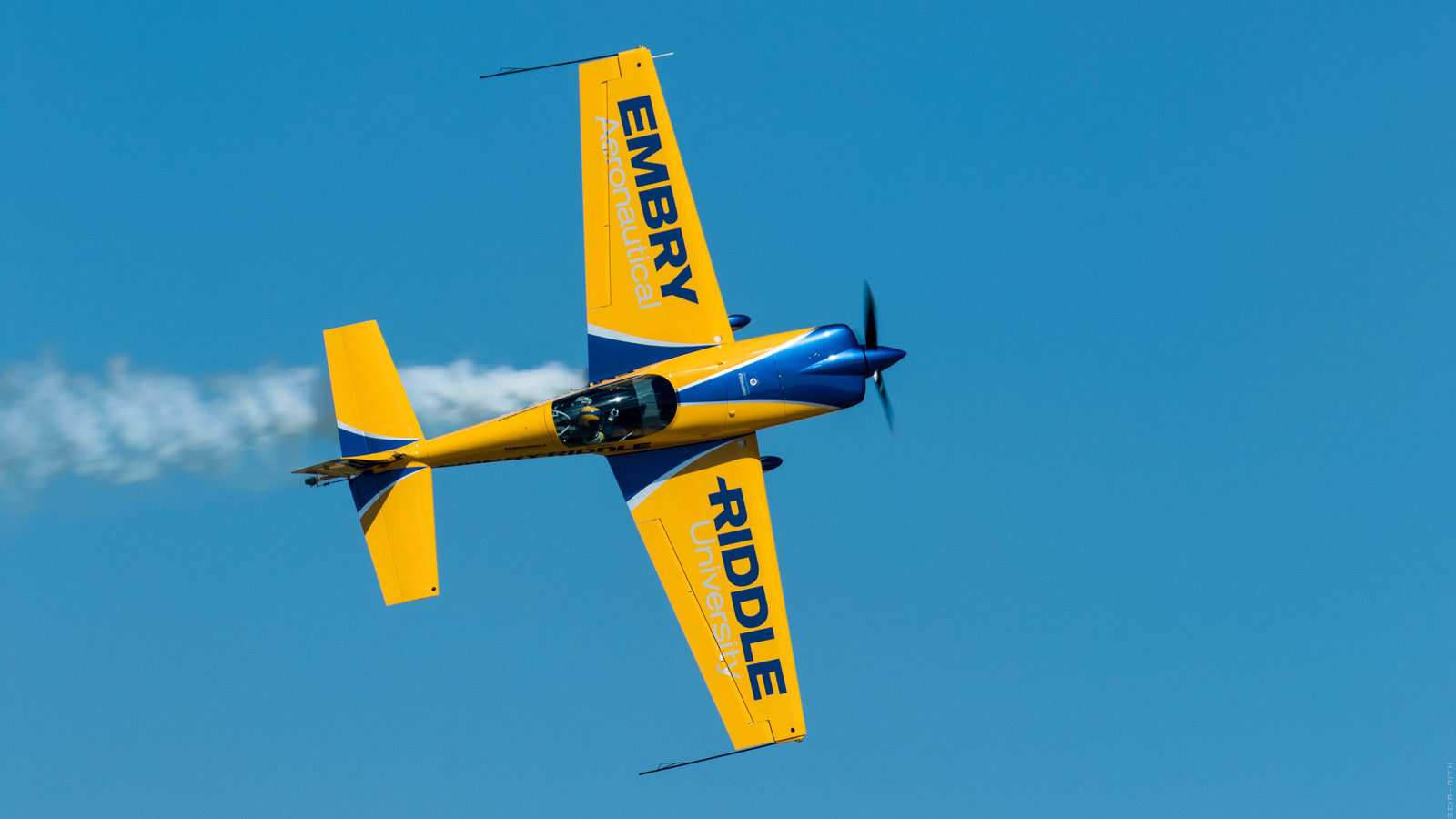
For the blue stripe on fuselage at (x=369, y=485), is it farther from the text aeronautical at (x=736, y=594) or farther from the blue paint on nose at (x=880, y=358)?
the blue paint on nose at (x=880, y=358)

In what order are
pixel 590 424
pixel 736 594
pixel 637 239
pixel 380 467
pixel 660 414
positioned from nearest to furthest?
pixel 380 467 → pixel 590 424 → pixel 660 414 → pixel 736 594 → pixel 637 239

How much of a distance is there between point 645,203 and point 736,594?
6.42 m

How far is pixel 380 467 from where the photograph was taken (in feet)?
71.0

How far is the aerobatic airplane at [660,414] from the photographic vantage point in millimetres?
21703

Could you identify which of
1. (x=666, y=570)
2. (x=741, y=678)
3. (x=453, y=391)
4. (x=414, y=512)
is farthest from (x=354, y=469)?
(x=741, y=678)

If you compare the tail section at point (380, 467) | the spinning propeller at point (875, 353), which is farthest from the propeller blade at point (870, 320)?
the tail section at point (380, 467)

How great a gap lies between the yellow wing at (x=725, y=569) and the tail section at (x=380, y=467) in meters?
3.20

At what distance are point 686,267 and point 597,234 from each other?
4.94 ft

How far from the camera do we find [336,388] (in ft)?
71.2

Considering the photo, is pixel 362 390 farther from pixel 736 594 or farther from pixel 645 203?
pixel 736 594

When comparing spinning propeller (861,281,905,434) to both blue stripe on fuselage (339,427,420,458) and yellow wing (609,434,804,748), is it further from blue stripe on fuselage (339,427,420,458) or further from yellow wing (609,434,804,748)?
blue stripe on fuselage (339,427,420,458)

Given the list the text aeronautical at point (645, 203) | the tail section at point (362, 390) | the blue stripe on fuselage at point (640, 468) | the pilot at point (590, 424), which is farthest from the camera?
the text aeronautical at point (645, 203)

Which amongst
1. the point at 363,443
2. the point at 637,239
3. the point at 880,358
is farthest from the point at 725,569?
the point at 363,443

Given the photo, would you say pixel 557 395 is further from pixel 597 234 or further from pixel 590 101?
pixel 590 101
